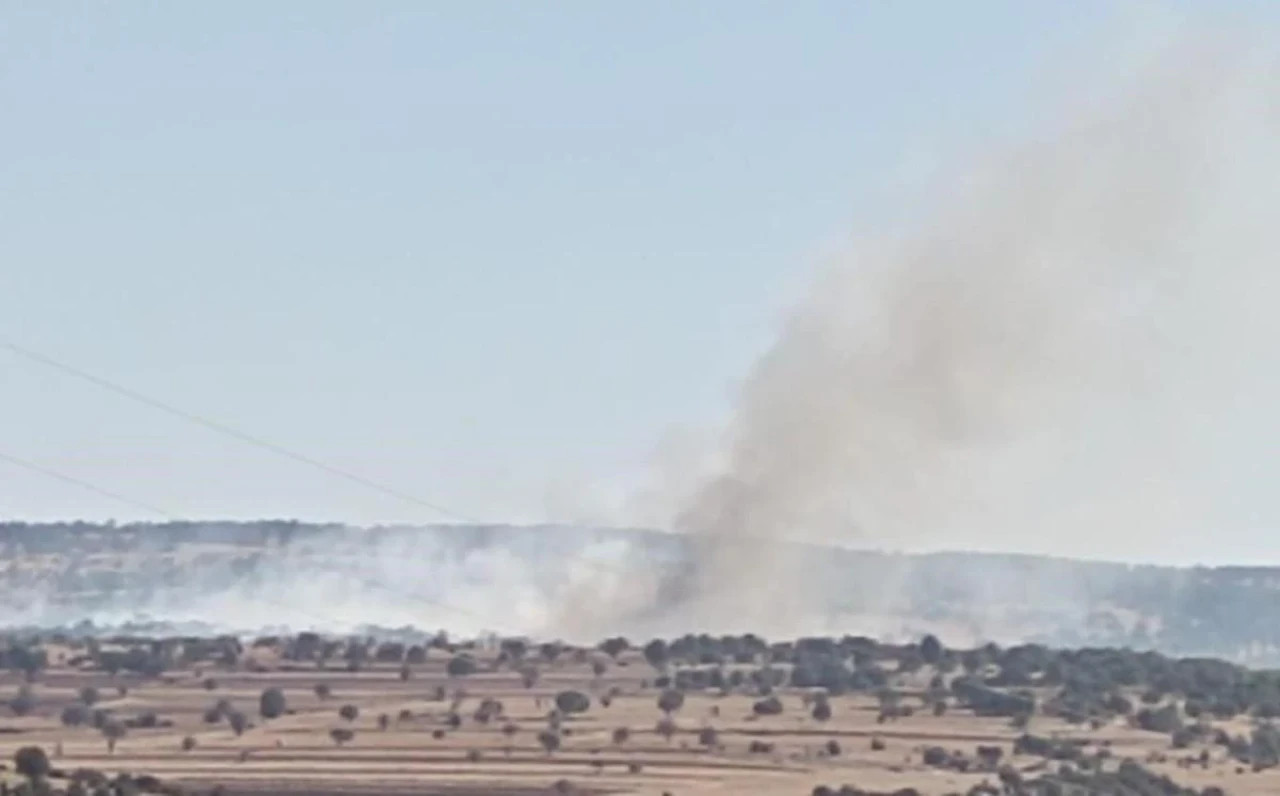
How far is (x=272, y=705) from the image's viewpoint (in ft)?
470

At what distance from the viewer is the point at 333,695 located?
151 meters

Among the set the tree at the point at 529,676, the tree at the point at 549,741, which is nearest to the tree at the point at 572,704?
the tree at the point at 549,741

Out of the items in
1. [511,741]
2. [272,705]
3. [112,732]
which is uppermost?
[272,705]

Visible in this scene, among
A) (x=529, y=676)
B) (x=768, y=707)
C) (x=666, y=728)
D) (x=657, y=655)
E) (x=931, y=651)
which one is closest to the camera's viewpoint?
(x=666, y=728)

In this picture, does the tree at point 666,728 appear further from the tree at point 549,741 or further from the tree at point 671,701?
the tree at point 549,741

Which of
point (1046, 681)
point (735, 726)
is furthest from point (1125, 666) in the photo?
point (735, 726)

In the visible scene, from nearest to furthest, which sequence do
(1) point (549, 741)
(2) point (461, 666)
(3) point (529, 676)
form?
(1) point (549, 741) < (3) point (529, 676) < (2) point (461, 666)

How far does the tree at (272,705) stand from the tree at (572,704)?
35.5 feet

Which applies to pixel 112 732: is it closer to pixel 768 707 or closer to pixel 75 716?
pixel 75 716

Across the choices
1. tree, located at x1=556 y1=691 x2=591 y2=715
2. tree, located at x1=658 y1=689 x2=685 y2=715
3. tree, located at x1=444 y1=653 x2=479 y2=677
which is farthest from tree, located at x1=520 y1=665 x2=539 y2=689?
tree, located at x1=556 y1=691 x2=591 y2=715

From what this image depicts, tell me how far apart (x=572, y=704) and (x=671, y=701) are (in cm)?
446

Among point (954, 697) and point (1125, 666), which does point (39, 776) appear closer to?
point (954, 697)

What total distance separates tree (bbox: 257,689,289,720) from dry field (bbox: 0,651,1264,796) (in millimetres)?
516

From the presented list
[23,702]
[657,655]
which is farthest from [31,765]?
[657,655]
